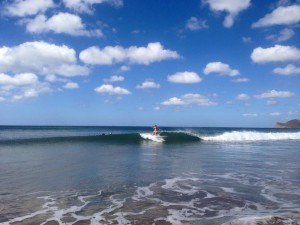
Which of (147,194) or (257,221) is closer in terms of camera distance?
(257,221)

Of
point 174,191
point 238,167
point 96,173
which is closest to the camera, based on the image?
point 174,191

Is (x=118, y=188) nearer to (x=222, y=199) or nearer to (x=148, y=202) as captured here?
(x=148, y=202)

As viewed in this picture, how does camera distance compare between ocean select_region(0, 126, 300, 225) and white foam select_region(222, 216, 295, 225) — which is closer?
white foam select_region(222, 216, 295, 225)

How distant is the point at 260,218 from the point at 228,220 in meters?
0.87

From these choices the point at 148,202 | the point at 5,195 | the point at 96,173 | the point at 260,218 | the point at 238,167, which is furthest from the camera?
the point at 238,167

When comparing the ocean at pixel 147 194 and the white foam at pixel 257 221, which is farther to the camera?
the ocean at pixel 147 194

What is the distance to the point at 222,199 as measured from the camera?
11211 millimetres

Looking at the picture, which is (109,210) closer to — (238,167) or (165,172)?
(165,172)

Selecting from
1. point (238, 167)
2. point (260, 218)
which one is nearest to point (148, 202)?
point (260, 218)

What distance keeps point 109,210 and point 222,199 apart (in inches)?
163

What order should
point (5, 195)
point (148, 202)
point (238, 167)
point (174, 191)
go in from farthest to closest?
point (238, 167)
point (174, 191)
point (5, 195)
point (148, 202)

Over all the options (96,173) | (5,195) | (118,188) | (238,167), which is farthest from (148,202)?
(238,167)

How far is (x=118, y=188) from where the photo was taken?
1277 centimetres

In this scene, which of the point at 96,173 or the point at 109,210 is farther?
the point at 96,173
